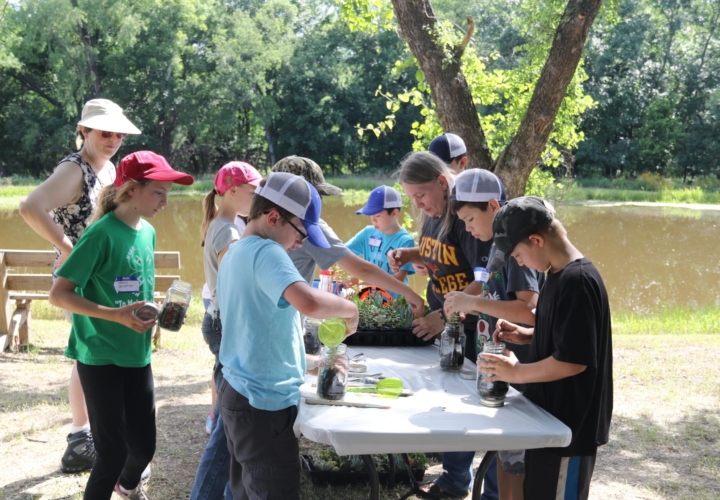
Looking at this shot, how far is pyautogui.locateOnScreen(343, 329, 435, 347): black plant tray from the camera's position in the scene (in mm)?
3418

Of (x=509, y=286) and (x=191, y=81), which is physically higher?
(x=191, y=81)

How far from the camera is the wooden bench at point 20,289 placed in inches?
261

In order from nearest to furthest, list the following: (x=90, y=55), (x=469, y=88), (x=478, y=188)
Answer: (x=478, y=188) → (x=469, y=88) → (x=90, y=55)

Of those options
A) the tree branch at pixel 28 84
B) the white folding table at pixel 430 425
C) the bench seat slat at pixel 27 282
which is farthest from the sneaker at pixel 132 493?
the tree branch at pixel 28 84

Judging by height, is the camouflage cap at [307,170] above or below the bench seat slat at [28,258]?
above

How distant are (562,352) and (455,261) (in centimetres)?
121

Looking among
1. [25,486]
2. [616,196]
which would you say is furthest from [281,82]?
Result: [25,486]

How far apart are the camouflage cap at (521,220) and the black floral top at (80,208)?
234 centimetres

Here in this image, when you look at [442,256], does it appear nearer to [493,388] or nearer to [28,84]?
[493,388]

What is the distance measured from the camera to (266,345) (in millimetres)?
2268

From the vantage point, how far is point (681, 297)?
1274 centimetres

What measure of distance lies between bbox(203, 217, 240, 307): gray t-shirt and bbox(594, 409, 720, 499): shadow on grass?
2.45 m

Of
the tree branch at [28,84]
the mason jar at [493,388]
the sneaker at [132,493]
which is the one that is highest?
the tree branch at [28,84]

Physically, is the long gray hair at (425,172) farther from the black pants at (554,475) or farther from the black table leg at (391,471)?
the black pants at (554,475)
